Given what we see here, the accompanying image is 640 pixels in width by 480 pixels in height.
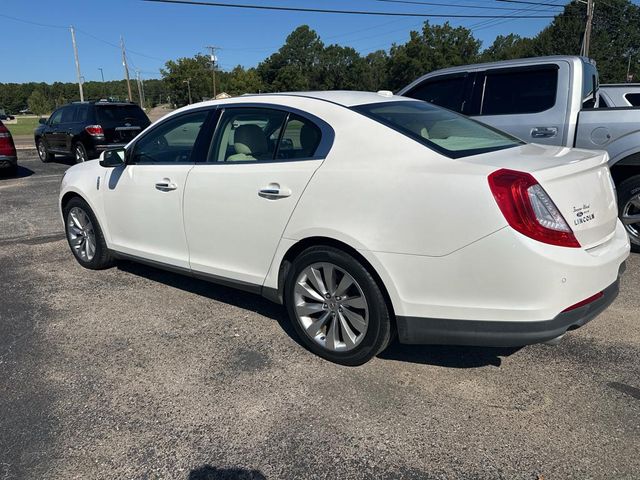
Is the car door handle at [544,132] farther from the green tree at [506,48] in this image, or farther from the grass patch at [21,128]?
the green tree at [506,48]

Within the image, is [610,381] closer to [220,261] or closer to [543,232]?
[543,232]

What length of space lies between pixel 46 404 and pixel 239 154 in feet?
6.46

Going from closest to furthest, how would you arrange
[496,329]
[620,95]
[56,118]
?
[496,329] < [620,95] < [56,118]

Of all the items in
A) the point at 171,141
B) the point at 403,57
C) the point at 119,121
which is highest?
the point at 403,57

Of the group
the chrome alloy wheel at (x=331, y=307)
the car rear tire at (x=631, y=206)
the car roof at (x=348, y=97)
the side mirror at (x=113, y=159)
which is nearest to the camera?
the chrome alloy wheel at (x=331, y=307)

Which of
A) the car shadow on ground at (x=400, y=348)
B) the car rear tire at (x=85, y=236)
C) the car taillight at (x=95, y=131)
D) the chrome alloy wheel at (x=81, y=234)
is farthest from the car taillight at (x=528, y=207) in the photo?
the car taillight at (x=95, y=131)

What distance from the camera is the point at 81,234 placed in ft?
17.1

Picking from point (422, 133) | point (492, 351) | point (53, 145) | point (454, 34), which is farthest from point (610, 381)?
point (454, 34)

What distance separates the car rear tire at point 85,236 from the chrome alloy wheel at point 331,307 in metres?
2.46

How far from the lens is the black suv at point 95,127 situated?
12812 millimetres

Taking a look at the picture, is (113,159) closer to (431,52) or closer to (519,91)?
(519,91)

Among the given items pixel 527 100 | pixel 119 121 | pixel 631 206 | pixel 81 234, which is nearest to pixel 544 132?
pixel 527 100

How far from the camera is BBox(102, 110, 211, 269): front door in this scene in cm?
399

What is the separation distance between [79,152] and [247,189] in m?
11.3
